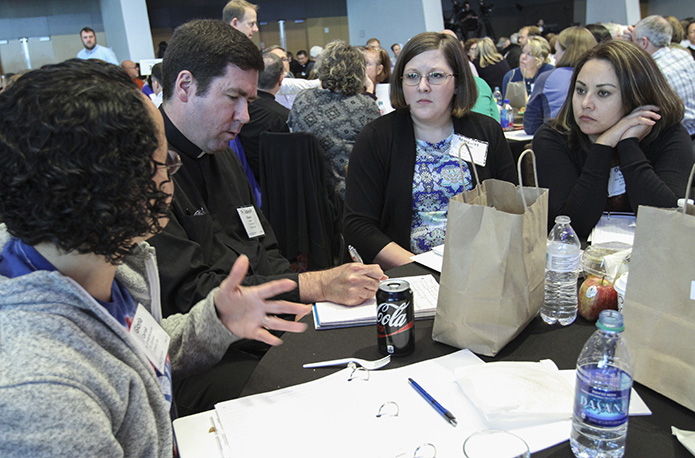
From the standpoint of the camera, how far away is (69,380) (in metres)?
0.67

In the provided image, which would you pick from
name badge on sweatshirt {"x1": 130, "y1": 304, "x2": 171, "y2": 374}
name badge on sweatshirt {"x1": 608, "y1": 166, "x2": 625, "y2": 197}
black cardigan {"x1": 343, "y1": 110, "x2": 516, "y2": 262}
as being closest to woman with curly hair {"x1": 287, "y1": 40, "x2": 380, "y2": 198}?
black cardigan {"x1": 343, "y1": 110, "x2": 516, "y2": 262}

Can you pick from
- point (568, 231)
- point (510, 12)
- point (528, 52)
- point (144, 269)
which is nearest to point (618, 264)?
point (568, 231)

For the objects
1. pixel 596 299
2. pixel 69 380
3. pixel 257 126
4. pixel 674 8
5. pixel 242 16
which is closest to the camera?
pixel 69 380

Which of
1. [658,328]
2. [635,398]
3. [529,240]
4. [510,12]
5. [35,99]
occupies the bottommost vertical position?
[635,398]

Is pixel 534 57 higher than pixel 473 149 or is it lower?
higher

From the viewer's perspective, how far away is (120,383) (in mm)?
753

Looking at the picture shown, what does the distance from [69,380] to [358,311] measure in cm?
73

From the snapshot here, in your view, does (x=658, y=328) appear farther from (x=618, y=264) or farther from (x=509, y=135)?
(x=509, y=135)

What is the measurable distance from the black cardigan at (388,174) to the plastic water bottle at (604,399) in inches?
49.8

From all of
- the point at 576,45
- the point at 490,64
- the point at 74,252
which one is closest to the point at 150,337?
the point at 74,252

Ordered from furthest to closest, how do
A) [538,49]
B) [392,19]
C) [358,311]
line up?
1. [392,19]
2. [538,49]
3. [358,311]

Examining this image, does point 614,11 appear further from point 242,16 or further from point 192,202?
point 192,202

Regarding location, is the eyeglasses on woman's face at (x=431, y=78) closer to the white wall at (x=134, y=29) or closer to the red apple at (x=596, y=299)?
the red apple at (x=596, y=299)

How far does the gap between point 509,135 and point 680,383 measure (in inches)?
142
